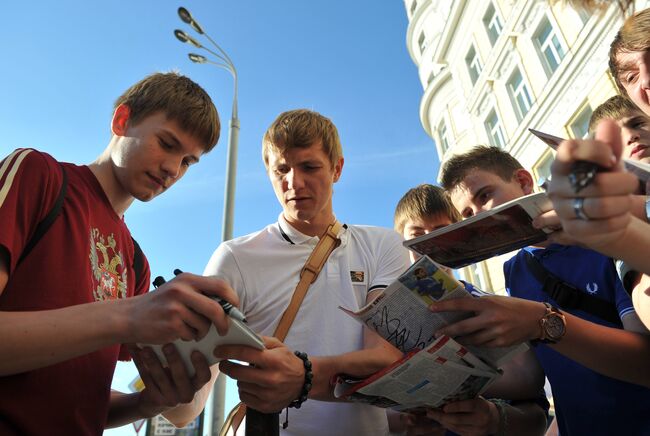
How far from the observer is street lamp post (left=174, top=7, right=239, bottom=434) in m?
5.18

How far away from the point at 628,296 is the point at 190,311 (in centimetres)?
158

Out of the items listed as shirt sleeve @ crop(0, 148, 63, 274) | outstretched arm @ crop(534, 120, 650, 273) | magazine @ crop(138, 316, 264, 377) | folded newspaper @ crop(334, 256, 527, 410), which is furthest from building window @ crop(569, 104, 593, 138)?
shirt sleeve @ crop(0, 148, 63, 274)

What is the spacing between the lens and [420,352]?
4.31 ft

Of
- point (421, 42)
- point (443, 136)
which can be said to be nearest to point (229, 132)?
point (443, 136)

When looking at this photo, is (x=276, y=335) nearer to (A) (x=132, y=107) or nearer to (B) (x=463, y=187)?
(A) (x=132, y=107)

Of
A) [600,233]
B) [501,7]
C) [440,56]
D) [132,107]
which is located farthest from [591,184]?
[440,56]

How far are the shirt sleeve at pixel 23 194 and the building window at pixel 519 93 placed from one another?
15.9 metres

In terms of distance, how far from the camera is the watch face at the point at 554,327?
1505 mm

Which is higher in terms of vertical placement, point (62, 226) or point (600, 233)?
point (62, 226)

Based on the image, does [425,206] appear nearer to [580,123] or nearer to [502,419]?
[502,419]

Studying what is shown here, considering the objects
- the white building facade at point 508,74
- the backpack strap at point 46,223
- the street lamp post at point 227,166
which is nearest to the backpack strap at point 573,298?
the backpack strap at point 46,223

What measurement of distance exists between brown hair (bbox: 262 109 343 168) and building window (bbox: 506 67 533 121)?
14587mm

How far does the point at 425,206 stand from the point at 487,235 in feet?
5.84

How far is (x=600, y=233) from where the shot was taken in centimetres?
94
